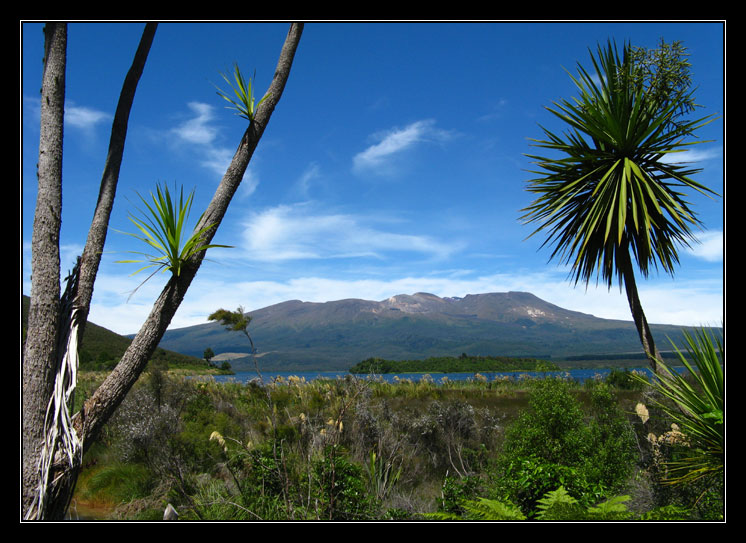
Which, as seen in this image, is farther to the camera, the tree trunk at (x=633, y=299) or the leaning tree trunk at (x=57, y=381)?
the tree trunk at (x=633, y=299)

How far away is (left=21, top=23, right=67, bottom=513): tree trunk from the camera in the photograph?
9.49ft

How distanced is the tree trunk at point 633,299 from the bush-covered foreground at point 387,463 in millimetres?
1001

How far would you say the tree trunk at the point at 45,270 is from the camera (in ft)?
9.49

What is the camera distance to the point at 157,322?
3219mm

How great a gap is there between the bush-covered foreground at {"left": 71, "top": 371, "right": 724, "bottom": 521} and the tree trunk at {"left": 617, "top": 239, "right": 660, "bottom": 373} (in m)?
1.00

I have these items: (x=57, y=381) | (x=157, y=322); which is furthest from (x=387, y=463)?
(x=57, y=381)

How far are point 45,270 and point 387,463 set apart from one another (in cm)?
584

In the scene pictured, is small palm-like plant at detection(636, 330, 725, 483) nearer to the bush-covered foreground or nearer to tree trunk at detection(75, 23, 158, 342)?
the bush-covered foreground

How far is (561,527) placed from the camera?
8.99 feet

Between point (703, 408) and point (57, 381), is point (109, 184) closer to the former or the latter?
point (57, 381)

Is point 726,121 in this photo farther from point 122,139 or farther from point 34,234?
point 34,234

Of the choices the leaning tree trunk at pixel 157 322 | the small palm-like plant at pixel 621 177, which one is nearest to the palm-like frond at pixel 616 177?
the small palm-like plant at pixel 621 177

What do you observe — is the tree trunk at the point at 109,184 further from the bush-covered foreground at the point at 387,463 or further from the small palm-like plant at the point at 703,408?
the small palm-like plant at the point at 703,408

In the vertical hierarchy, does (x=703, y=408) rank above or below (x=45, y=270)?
below
